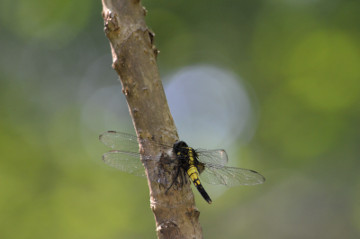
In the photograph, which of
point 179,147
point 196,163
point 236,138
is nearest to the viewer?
point 179,147

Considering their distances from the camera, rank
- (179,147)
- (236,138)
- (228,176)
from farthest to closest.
Result: (236,138) < (228,176) < (179,147)

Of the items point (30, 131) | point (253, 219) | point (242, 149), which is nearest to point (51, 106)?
point (30, 131)

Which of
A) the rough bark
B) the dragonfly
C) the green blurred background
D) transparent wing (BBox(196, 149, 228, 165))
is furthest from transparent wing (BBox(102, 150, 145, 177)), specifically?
the green blurred background

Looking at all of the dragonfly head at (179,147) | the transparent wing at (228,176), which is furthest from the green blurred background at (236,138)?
the dragonfly head at (179,147)

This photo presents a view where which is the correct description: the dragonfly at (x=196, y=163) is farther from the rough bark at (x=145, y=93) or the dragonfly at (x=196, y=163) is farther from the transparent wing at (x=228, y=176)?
the rough bark at (x=145, y=93)

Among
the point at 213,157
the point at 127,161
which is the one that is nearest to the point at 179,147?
the point at 127,161

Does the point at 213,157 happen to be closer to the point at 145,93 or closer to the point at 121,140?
the point at 121,140
